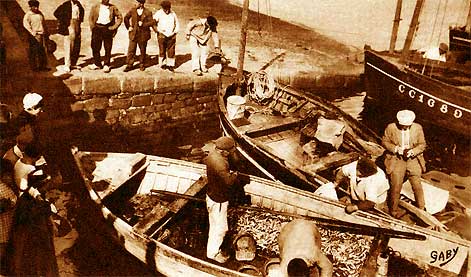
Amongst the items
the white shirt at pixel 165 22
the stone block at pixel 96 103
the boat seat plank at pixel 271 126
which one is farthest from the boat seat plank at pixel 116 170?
the white shirt at pixel 165 22

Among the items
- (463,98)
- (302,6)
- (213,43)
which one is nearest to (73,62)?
(213,43)

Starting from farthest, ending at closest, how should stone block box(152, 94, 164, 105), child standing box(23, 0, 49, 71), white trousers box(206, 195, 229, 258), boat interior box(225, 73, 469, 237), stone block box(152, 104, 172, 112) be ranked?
stone block box(152, 104, 172, 112) < stone block box(152, 94, 164, 105) < child standing box(23, 0, 49, 71) < boat interior box(225, 73, 469, 237) < white trousers box(206, 195, 229, 258)

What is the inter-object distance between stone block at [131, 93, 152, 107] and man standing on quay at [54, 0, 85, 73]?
1.90m

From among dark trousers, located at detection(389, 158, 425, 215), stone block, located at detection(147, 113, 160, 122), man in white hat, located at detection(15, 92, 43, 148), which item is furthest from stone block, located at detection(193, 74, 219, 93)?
dark trousers, located at detection(389, 158, 425, 215)

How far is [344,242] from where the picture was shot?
7516 millimetres

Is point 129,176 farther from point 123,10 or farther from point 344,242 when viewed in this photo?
point 123,10

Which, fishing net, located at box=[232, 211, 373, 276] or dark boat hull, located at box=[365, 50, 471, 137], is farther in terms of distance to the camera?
dark boat hull, located at box=[365, 50, 471, 137]

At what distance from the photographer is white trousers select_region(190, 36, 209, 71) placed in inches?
506

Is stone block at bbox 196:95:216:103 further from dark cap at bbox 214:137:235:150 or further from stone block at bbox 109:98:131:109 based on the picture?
dark cap at bbox 214:137:235:150

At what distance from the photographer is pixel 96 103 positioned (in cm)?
1196

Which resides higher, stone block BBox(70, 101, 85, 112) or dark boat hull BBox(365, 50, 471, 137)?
dark boat hull BBox(365, 50, 471, 137)

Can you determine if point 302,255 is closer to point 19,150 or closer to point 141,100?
point 19,150

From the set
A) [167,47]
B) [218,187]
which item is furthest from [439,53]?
[218,187]

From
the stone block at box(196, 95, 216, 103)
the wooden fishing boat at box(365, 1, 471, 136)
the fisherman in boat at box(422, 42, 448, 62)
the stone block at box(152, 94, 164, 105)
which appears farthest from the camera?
the fisherman in boat at box(422, 42, 448, 62)
